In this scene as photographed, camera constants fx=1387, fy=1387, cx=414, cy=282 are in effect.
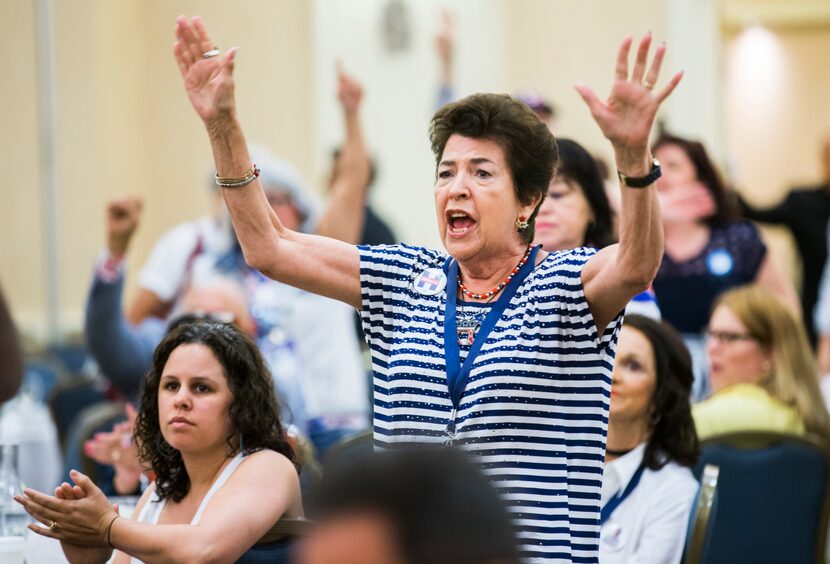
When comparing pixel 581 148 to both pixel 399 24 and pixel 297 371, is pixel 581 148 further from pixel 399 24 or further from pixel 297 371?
pixel 399 24

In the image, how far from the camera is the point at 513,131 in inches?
102

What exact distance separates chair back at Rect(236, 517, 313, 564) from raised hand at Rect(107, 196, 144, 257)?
196 centimetres

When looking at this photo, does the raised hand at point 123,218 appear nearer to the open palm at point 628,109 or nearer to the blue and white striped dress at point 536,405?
the blue and white striped dress at point 536,405

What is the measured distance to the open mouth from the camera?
8.45ft

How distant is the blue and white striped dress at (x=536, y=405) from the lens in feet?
7.97

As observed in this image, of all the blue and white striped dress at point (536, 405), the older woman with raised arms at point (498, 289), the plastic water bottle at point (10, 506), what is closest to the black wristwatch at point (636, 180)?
the older woman with raised arms at point (498, 289)

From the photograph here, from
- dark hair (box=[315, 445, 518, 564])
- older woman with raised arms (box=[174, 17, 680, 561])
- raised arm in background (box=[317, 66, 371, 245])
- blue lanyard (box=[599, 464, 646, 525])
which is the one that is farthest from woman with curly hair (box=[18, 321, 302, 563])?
raised arm in background (box=[317, 66, 371, 245])

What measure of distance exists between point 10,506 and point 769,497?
83.3 inches

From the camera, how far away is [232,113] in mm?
2584

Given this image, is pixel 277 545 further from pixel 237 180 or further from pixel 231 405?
pixel 237 180

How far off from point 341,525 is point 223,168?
1.40m

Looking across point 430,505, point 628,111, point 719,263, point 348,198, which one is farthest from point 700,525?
point 348,198

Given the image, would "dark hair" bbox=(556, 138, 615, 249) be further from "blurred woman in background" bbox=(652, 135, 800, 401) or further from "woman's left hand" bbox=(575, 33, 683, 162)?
"blurred woman in background" bbox=(652, 135, 800, 401)

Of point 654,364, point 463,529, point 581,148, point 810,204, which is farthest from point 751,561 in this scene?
point 810,204
